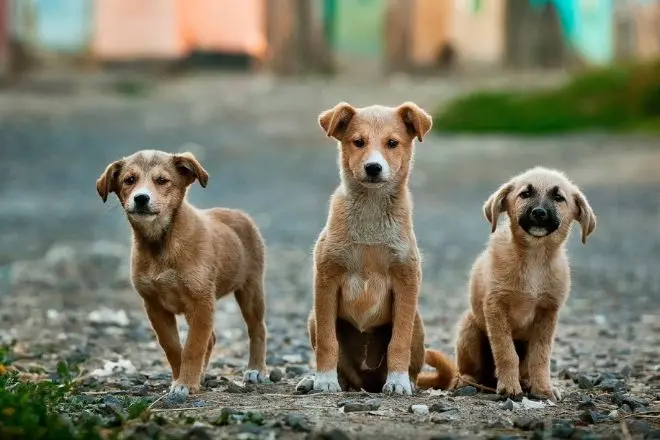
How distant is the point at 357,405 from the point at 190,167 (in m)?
1.55

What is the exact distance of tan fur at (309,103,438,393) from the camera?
660cm

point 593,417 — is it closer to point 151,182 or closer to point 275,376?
point 275,376

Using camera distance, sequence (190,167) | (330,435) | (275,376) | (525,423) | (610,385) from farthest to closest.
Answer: (275,376), (610,385), (190,167), (525,423), (330,435)

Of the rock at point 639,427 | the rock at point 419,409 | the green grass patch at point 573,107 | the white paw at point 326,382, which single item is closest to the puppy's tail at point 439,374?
the white paw at point 326,382

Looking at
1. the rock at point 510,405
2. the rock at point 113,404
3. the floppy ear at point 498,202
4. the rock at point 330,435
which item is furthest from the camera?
the floppy ear at point 498,202

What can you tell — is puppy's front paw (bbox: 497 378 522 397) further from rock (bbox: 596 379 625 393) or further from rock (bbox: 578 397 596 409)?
rock (bbox: 596 379 625 393)

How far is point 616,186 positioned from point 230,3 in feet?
35.3

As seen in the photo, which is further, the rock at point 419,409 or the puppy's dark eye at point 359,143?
the puppy's dark eye at point 359,143

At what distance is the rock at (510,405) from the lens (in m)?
6.32

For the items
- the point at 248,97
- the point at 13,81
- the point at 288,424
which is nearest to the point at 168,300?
the point at 288,424

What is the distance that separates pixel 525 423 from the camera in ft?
19.3

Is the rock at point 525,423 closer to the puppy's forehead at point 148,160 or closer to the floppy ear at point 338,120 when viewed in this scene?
the floppy ear at point 338,120

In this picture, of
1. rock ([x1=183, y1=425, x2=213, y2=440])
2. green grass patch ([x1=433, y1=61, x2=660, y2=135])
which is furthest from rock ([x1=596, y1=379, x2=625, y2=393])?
green grass patch ([x1=433, y1=61, x2=660, y2=135])

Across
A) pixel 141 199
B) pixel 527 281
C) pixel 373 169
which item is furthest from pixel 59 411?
pixel 527 281
